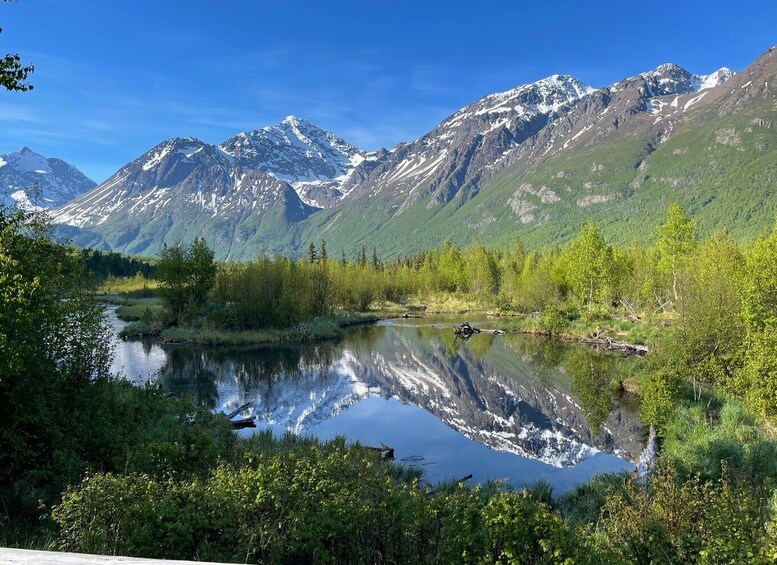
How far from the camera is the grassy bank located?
193ft

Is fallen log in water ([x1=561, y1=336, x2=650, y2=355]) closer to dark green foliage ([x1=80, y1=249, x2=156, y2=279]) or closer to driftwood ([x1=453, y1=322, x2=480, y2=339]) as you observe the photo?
driftwood ([x1=453, y1=322, x2=480, y2=339])

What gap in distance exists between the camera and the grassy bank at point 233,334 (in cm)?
5878

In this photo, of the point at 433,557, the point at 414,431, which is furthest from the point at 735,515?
the point at 414,431

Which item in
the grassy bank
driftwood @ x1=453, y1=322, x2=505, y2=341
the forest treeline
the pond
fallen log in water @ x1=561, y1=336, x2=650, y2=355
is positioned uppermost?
the forest treeline

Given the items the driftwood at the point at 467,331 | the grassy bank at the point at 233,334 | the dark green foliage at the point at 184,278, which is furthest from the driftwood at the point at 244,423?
the driftwood at the point at 467,331

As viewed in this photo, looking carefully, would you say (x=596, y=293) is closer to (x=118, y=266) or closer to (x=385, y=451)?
(x=385, y=451)

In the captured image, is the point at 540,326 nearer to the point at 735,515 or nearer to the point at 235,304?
the point at 235,304

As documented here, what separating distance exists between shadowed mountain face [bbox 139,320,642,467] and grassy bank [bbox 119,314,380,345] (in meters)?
4.37

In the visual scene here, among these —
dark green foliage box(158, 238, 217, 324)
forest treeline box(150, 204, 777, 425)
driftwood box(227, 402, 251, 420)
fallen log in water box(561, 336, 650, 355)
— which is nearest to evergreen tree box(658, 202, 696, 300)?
forest treeline box(150, 204, 777, 425)

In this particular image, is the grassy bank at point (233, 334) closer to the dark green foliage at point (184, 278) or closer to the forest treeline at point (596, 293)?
the forest treeline at point (596, 293)

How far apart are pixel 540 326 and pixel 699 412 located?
44.2 m

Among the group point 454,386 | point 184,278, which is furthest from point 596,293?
point 184,278

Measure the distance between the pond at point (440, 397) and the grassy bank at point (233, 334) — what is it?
3164mm

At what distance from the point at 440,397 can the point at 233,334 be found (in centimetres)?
3246
